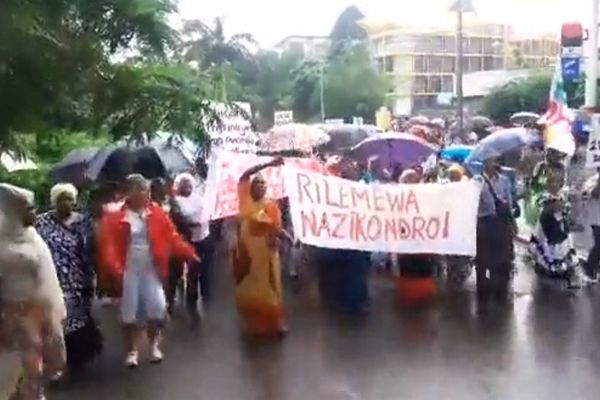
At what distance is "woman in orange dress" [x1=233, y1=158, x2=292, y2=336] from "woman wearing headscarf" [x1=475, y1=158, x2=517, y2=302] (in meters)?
2.94

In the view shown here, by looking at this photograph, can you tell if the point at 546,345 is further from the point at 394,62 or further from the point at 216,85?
the point at 394,62

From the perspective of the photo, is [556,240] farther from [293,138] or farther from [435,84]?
[435,84]

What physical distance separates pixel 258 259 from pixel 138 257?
5.04 feet

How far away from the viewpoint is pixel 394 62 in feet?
246

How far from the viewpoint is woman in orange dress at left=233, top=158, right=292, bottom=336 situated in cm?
1137

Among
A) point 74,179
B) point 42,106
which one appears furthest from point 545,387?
point 74,179

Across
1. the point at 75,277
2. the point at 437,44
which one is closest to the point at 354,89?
the point at 437,44

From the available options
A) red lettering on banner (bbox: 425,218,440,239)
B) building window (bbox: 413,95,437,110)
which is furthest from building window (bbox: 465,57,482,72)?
red lettering on banner (bbox: 425,218,440,239)

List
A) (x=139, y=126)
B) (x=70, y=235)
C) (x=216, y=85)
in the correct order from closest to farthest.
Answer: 1. (x=139, y=126)
2. (x=216, y=85)
3. (x=70, y=235)

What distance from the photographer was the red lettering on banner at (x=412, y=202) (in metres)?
13.4

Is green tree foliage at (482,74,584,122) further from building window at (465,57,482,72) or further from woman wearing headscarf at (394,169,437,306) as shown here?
building window at (465,57,482,72)

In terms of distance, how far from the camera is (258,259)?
11414 millimetres

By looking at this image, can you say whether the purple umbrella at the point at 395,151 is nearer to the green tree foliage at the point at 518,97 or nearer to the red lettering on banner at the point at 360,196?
the red lettering on banner at the point at 360,196

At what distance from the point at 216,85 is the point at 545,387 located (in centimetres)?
365
